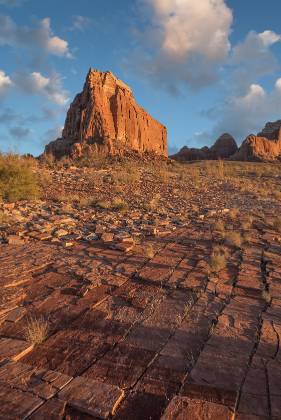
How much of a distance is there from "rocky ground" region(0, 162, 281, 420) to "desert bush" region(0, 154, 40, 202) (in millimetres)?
1898

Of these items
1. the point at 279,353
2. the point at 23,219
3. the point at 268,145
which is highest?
the point at 268,145

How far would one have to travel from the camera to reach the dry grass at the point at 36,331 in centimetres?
461

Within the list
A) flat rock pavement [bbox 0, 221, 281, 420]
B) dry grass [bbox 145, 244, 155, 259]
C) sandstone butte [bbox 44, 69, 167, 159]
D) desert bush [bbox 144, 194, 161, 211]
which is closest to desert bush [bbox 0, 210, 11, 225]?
flat rock pavement [bbox 0, 221, 281, 420]

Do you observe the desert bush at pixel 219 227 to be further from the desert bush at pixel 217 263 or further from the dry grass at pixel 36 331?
the dry grass at pixel 36 331

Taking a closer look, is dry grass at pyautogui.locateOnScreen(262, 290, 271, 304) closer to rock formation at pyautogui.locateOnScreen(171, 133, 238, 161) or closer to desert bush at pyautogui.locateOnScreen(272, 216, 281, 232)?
desert bush at pyautogui.locateOnScreen(272, 216, 281, 232)

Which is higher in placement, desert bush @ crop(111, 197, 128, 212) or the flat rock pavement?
desert bush @ crop(111, 197, 128, 212)

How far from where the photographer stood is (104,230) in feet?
34.8

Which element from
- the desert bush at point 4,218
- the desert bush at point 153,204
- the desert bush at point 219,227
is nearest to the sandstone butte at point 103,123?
the desert bush at point 153,204

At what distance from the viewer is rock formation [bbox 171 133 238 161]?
59.9m

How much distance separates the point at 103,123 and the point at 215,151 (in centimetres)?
3567

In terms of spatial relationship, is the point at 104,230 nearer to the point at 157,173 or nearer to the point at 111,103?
the point at 157,173

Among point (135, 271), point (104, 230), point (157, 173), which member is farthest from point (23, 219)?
point (157, 173)

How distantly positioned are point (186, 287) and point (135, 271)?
3.92ft

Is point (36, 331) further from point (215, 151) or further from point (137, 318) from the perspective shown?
point (215, 151)
